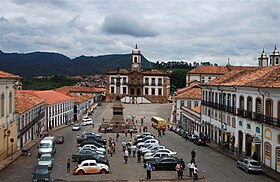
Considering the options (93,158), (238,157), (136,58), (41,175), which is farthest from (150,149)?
(136,58)

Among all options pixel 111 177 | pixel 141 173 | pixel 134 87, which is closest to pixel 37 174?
pixel 111 177

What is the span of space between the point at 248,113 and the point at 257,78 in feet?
12.0

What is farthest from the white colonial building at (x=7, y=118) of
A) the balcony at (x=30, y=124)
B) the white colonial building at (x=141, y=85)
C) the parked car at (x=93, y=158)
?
the white colonial building at (x=141, y=85)

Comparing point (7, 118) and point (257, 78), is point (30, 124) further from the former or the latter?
point (257, 78)

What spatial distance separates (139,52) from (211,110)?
7089cm

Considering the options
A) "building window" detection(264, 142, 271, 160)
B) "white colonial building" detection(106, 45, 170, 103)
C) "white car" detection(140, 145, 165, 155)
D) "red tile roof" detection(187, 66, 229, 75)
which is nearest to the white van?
"white car" detection(140, 145, 165, 155)

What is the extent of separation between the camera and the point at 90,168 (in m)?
26.4

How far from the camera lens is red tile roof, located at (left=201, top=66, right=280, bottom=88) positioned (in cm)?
2967

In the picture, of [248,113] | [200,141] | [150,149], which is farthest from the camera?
[200,141]

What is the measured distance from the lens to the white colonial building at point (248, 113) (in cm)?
2841

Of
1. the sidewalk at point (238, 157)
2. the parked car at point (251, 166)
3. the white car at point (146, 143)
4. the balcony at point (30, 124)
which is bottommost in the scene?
the sidewalk at point (238, 157)

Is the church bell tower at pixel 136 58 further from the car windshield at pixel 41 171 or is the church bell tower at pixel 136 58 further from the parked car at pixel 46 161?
the car windshield at pixel 41 171

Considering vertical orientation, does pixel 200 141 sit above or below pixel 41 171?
below

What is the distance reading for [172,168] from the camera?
27.7 meters
